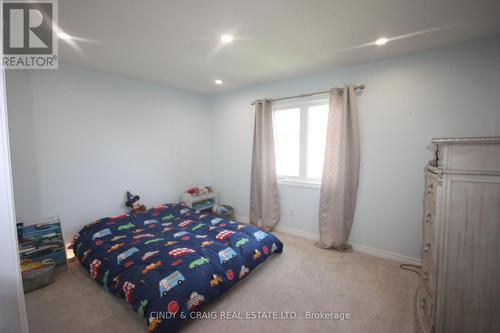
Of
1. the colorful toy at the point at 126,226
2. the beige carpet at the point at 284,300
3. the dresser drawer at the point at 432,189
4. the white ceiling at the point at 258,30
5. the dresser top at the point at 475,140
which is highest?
the white ceiling at the point at 258,30

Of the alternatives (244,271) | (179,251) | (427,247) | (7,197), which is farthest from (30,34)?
(427,247)

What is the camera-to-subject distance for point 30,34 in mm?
1807

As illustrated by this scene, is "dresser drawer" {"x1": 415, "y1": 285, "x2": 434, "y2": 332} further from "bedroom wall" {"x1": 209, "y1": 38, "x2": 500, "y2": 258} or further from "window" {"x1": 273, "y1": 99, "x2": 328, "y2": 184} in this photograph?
"window" {"x1": 273, "y1": 99, "x2": 328, "y2": 184}

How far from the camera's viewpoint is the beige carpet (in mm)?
1651

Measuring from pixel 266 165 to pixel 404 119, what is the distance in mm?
1886

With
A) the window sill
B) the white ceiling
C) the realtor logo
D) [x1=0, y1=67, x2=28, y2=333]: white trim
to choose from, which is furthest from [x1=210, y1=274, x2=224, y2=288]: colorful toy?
the realtor logo

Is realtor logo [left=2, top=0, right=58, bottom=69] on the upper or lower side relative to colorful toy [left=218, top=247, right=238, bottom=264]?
upper

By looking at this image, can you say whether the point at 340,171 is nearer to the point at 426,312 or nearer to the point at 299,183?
the point at 299,183

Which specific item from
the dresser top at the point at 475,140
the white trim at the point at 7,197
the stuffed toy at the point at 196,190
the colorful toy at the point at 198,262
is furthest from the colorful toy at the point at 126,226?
the dresser top at the point at 475,140

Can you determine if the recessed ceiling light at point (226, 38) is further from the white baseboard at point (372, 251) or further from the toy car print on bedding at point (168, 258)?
the white baseboard at point (372, 251)

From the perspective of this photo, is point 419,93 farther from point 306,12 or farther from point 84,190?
point 84,190

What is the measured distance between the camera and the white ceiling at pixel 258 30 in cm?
153

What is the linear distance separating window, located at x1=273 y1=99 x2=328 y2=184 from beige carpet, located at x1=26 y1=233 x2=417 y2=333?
1.26 m

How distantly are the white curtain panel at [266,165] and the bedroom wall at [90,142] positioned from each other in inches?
52.4
